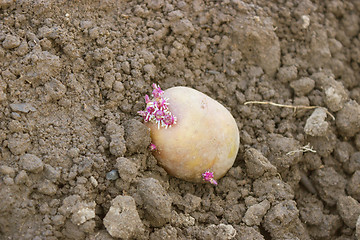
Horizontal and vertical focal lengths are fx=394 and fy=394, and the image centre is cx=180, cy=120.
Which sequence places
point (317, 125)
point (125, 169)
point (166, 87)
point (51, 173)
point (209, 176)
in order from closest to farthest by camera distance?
point (51, 173), point (125, 169), point (209, 176), point (166, 87), point (317, 125)

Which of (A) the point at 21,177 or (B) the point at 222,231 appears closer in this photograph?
(A) the point at 21,177

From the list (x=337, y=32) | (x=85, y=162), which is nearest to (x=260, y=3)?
(x=337, y=32)

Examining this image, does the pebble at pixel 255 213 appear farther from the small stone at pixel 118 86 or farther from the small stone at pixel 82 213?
the small stone at pixel 118 86

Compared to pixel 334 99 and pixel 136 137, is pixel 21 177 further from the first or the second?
pixel 334 99

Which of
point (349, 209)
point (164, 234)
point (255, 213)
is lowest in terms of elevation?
point (349, 209)

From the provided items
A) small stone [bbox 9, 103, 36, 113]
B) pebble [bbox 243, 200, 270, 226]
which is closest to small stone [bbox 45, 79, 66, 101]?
small stone [bbox 9, 103, 36, 113]

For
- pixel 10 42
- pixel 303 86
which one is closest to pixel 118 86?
pixel 10 42

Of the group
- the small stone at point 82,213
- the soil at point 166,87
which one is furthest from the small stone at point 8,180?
the small stone at point 82,213
